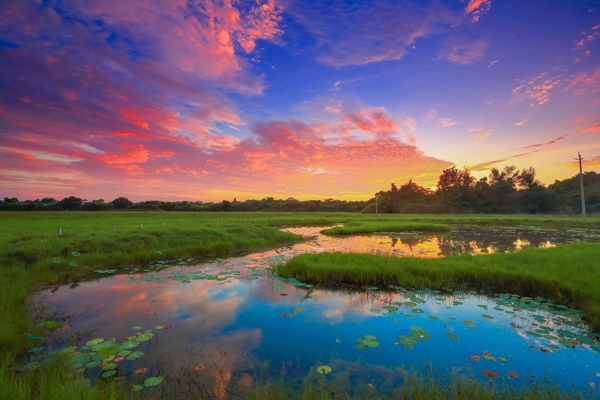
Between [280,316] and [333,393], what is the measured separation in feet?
10.2

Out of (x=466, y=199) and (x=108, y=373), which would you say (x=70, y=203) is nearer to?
(x=108, y=373)

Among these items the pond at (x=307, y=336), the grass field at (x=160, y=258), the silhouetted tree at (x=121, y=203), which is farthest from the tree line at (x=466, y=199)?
the pond at (x=307, y=336)

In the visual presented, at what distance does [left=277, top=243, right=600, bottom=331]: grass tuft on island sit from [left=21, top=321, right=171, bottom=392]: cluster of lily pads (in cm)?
588

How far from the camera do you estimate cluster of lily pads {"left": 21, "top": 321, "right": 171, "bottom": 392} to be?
401 centimetres

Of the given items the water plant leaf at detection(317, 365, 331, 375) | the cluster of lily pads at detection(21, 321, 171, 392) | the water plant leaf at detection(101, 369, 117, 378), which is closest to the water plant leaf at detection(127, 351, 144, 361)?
the cluster of lily pads at detection(21, 321, 171, 392)

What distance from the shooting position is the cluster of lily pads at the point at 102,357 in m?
4.01

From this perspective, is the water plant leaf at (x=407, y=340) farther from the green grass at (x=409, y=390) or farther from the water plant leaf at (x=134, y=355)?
the water plant leaf at (x=134, y=355)

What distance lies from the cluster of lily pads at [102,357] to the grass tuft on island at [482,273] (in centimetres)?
588

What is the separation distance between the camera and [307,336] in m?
5.52

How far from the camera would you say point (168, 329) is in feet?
19.0

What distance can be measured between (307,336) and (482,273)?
22.4 ft

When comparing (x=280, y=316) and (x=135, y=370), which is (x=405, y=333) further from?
(x=135, y=370)

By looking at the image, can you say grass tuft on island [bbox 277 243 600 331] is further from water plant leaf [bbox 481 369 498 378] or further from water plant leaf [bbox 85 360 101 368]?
water plant leaf [bbox 85 360 101 368]

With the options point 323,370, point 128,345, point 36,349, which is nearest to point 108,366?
point 128,345
